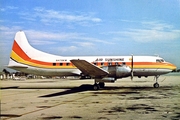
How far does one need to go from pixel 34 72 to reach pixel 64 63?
12.2 ft

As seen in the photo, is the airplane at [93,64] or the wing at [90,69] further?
the airplane at [93,64]

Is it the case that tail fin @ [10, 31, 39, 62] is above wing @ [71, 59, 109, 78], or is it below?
above

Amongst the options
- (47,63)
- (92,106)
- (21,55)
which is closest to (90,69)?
(47,63)

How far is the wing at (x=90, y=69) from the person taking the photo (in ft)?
69.5

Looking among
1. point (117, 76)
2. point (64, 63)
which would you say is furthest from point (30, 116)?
point (64, 63)

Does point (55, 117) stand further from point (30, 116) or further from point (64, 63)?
point (64, 63)

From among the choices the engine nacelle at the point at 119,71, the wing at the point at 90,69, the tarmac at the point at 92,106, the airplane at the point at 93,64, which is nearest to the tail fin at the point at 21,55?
the airplane at the point at 93,64

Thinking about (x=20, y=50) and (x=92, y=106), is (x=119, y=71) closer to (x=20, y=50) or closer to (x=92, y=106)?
(x=92, y=106)

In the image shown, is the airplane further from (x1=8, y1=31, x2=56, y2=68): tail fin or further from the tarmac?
the tarmac

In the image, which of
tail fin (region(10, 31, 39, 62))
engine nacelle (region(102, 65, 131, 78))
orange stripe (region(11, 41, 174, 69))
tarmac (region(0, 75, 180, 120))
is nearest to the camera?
tarmac (region(0, 75, 180, 120))

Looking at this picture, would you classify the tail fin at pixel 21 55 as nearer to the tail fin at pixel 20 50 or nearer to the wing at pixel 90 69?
the tail fin at pixel 20 50

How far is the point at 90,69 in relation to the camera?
22188 mm

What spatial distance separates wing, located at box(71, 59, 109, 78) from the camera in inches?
834

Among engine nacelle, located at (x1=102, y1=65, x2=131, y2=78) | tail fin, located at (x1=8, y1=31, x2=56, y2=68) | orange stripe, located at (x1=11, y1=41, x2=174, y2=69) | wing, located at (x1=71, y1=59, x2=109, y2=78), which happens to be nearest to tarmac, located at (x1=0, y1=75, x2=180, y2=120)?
wing, located at (x1=71, y1=59, x2=109, y2=78)
